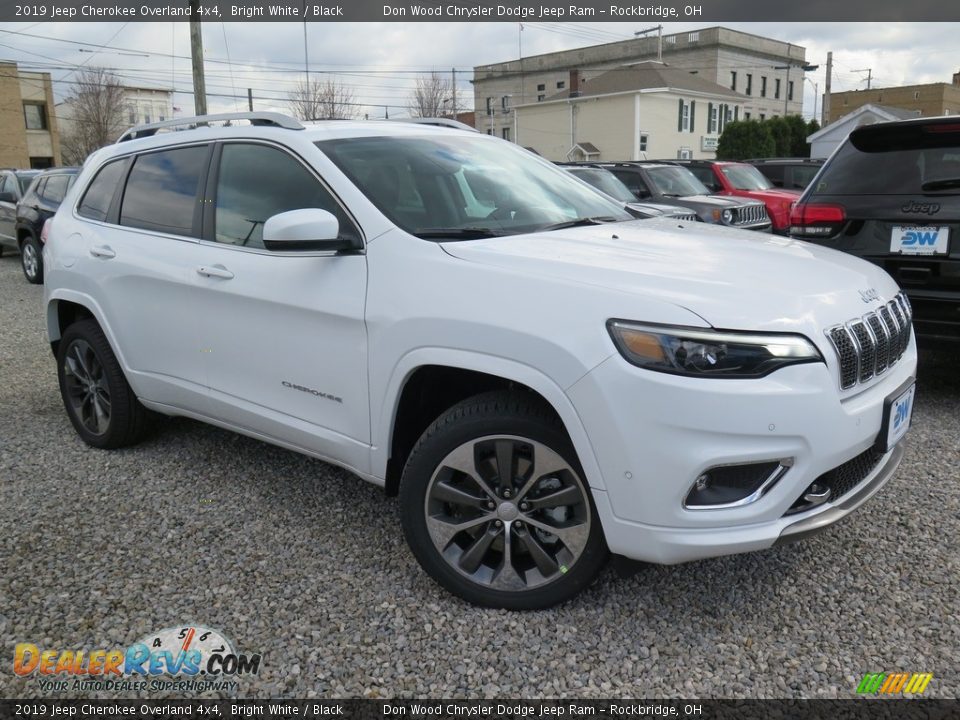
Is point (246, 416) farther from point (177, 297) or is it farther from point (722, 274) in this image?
point (722, 274)

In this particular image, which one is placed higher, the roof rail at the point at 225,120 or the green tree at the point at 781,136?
the green tree at the point at 781,136

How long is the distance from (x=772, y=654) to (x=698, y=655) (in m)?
0.24

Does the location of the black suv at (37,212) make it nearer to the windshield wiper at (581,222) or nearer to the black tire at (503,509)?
the windshield wiper at (581,222)

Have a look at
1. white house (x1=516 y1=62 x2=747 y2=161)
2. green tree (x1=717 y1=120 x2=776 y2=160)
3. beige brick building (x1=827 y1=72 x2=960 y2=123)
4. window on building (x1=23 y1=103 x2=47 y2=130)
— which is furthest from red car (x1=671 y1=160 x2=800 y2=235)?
beige brick building (x1=827 y1=72 x2=960 y2=123)

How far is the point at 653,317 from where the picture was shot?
2.33 m

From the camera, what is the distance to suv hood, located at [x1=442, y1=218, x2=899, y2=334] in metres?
2.39

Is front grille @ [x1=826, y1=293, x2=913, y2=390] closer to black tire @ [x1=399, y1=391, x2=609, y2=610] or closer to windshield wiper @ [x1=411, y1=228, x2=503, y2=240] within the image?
black tire @ [x1=399, y1=391, x2=609, y2=610]

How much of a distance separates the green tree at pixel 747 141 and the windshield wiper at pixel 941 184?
36.5m

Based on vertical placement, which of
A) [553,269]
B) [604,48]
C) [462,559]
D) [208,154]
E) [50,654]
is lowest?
[50,654]

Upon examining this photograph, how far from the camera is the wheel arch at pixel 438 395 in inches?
96.4

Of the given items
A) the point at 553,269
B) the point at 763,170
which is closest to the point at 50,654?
the point at 553,269

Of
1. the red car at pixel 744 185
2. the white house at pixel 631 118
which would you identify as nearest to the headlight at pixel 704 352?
the red car at pixel 744 185

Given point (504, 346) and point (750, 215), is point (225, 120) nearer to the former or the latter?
point (504, 346)

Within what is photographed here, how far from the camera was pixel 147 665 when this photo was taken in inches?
103
